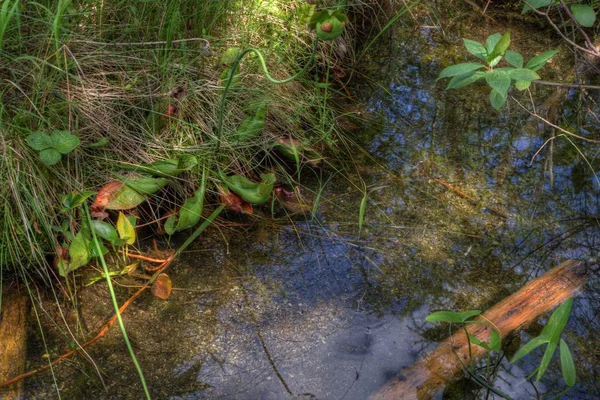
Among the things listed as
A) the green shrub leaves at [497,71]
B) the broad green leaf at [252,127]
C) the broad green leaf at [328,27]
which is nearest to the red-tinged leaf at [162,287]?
the broad green leaf at [252,127]

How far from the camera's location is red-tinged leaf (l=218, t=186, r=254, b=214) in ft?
6.68

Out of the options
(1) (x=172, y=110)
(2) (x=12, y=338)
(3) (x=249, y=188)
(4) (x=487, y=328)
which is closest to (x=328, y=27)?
(3) (x=249, y=188)

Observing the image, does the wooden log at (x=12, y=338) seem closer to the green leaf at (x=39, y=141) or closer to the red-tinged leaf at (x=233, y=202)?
A: the green leaf at (x=39, y=141)

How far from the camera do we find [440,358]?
1635 millimetres

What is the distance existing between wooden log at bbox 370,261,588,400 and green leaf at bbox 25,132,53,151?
1058 mm

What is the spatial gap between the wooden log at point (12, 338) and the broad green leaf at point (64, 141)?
0.39 metres

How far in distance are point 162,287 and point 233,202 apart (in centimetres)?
37

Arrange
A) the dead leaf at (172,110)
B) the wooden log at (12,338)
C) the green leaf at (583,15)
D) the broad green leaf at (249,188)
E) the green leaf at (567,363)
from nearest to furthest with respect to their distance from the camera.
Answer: the green leaf at (567,363) → the wooden log at (12,338) → the green leaf at (583,15) → the broad green leaf at (249,188) → the dead leaf at (172,110)

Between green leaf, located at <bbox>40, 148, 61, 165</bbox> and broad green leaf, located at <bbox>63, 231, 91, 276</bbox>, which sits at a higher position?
green leaf, located at <bbox>40, 148, 61, 165</bbox>

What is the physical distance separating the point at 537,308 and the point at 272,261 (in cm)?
73

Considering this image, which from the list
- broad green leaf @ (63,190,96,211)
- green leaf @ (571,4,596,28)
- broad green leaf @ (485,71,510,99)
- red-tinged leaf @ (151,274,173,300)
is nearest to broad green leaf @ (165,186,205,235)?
red-tinged leaf @ (151,274,173,300)

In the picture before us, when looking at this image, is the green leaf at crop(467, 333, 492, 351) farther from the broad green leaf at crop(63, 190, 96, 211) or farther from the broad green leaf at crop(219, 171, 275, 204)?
the broad green leaf at crop(63, 190, 96, 211)

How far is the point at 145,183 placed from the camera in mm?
1941

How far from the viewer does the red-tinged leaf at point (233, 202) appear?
204 centimetres
